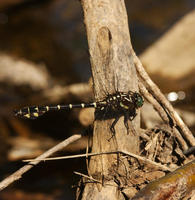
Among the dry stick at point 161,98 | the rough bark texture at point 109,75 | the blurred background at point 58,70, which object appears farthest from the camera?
the blurred background at point 58,70

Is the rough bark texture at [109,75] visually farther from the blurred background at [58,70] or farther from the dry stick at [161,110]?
the blurred background at [58,70]

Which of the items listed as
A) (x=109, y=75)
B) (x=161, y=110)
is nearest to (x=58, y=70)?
(x=161, y=110)

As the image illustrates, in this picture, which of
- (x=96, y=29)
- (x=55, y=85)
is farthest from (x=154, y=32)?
(x=96, y=29)

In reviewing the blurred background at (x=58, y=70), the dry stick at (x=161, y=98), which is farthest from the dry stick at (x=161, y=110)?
→ the blurred background at (x=58, y=70)

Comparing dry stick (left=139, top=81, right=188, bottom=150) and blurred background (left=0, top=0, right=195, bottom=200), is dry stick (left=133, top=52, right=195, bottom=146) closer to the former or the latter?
dry stick (left=139, top=81, right=188, bottom=150)

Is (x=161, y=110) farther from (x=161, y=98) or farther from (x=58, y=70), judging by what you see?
(x=58, y=70)

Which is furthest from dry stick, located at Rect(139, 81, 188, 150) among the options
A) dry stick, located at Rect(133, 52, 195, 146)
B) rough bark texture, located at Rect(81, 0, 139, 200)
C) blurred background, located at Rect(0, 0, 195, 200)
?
blurred background, located at Rect(0, 0, 195, 200)

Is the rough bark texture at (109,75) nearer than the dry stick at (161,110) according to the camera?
Yes
